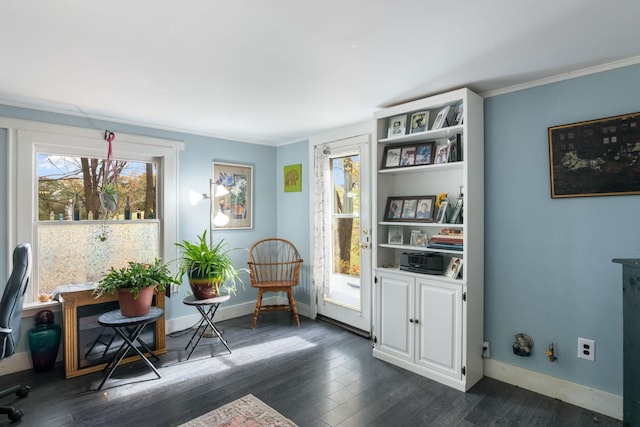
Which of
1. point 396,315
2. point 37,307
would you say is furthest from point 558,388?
point 37,307

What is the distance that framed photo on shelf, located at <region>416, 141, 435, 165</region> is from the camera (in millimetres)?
2941

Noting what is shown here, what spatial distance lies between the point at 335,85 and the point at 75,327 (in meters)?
2.94

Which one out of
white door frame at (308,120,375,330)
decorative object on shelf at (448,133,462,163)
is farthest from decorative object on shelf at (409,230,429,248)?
decorative object on shelf at (448,133,462,163)

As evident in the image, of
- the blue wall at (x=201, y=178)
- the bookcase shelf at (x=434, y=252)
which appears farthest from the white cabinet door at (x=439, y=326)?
the blue wall at (x=201, y=178)

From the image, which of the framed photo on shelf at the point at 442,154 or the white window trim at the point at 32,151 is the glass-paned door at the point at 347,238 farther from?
the white window trim at the point at 32,151

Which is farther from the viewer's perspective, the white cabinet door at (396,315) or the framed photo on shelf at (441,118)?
the white cabinet door at (396,315)

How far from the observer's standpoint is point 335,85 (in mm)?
2605

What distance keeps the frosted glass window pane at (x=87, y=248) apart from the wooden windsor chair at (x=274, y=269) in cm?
120

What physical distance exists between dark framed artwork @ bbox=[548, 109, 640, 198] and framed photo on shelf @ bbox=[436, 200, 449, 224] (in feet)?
2.43

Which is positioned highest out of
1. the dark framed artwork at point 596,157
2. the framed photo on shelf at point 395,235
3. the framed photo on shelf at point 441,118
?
the framed photo on shelf at point 441,118

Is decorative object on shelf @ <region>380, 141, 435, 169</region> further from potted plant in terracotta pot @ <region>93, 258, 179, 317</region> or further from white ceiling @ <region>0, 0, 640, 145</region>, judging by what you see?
potted plant in terracotta pot @ <region>93, 258, 179, 317</region>

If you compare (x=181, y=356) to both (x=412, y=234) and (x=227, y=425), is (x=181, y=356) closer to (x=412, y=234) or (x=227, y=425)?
(x=227, y=425)

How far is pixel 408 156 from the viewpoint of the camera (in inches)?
121

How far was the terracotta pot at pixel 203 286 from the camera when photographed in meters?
3.21
